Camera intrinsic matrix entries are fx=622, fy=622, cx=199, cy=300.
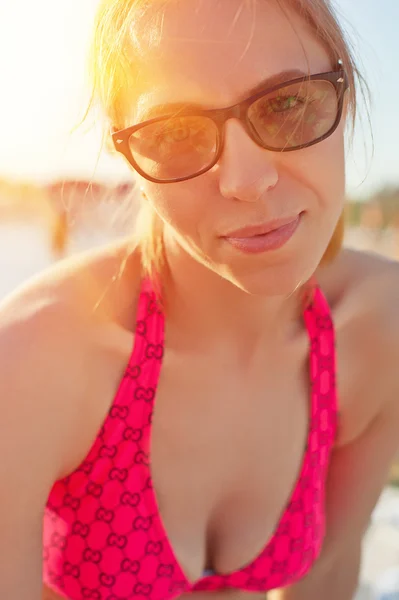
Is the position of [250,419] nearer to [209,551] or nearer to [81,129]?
[209,551]

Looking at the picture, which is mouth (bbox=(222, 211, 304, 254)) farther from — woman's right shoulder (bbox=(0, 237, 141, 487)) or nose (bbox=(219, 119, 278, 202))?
woman's right shoulder (bbox=(0, 237, 141, 487))

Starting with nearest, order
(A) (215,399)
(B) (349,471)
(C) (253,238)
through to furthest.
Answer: (C) (253,238) < (A) (215,399) < (B) (349,471)

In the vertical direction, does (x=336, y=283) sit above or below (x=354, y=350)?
above

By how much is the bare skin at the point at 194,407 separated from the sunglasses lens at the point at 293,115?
421mm

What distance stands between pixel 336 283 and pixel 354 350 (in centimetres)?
16

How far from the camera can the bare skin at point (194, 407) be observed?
95 cm

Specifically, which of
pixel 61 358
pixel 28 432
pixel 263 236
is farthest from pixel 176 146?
pixel 28 432

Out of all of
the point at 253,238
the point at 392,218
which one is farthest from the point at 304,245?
the point at 392,218

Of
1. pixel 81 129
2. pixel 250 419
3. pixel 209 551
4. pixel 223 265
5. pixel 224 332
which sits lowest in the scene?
pixel 209 551

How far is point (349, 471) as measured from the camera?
4.83ft

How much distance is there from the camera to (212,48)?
80 centimetres

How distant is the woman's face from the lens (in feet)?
2.67

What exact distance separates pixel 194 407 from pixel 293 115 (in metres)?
0.59

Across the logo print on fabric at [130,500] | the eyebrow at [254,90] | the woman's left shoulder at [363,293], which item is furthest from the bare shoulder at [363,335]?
the eyebrow at [254,90]
